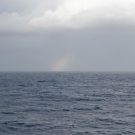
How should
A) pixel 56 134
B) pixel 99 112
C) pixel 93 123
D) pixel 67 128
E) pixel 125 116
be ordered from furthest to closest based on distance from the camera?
pixel 99 112
pixel 125 116
pixel 93 123
pixel 67 128
pixel 56 134

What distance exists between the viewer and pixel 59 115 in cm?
4731

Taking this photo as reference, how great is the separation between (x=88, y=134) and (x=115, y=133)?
3053 mm

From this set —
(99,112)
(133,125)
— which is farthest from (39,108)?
(133,125)

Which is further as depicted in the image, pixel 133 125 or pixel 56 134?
pixel 133 125

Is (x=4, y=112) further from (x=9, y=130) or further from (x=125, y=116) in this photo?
(x=125, y=116)

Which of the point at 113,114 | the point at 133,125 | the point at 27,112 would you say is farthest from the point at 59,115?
the point at 133,125

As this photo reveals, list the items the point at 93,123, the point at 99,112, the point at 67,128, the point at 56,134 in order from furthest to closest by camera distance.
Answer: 1. the point at 99,112
2. the point at 93,123
3. the point at 67,128
4. the point at 56,134

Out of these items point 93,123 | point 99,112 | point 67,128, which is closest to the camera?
point 67,128

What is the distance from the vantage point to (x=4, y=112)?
49.1 m

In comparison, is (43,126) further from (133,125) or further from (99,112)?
(99,112)

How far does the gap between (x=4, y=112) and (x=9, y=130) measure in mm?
13175

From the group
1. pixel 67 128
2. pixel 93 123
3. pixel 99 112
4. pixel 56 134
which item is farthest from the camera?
pixel 99 112

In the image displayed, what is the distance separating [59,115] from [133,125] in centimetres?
1199

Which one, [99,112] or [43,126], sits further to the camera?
[99,112]
